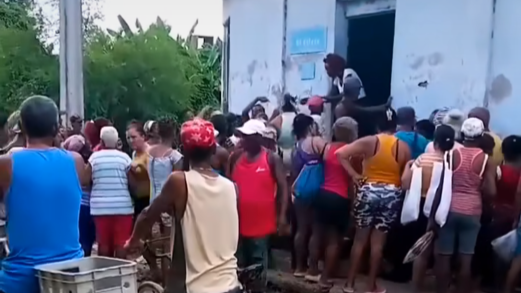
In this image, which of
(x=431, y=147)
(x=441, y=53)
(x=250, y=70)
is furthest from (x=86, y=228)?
(x=250, y=70)

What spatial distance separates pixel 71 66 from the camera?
11953 millimetres

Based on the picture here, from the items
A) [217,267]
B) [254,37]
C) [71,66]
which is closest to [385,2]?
[254,37]

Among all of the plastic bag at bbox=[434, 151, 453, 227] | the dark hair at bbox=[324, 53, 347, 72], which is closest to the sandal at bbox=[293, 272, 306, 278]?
the plastic bag at bbox=[434, 151, 453, 227]

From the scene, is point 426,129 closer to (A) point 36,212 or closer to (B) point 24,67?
(A) point 36,212

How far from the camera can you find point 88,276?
384 cm

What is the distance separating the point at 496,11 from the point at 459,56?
711 mm

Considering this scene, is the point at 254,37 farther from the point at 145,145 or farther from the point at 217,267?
the point at 217,267

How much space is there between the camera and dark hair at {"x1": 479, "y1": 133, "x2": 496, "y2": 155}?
6.86 m

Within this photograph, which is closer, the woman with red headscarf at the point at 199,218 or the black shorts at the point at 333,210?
the woman with red headscarf at the point at 199,218

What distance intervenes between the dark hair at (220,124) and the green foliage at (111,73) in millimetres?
11188

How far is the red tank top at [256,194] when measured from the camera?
259 inches

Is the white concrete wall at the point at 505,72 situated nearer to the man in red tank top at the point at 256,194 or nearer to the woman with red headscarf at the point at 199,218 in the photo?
the man in red tank top at the point at 256,194

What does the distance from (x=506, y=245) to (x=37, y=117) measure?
15.9ft

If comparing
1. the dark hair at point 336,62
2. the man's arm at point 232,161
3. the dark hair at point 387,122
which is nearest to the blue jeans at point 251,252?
the man's arm at point 232,161
